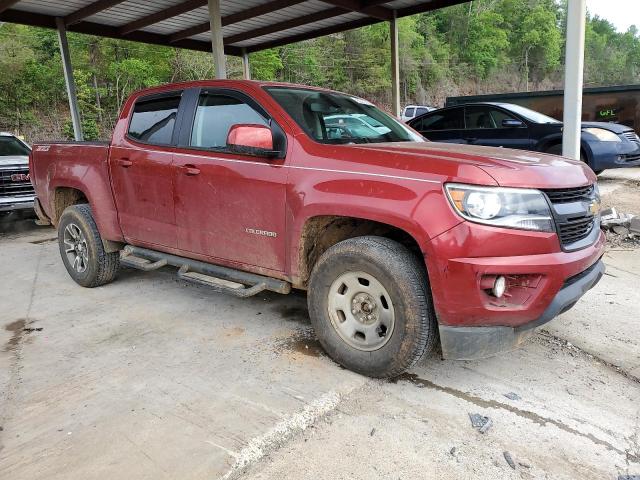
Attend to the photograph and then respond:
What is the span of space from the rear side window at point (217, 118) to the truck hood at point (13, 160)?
5955mm

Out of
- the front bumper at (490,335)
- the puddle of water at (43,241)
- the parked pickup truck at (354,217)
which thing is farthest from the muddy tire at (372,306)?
the puddle of water at (43,241)

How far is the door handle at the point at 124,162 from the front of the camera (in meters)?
4.20

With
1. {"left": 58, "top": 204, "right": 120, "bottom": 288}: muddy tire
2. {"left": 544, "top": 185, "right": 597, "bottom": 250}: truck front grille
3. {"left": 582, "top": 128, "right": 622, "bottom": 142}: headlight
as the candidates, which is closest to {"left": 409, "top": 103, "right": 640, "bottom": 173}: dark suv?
{"left": 582, "top": 128, "right": 622, "bottom": 142}: headlight

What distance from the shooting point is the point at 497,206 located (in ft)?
8.13

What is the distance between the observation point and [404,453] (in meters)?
2.29

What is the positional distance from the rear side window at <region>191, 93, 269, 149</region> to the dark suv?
6.60 metres

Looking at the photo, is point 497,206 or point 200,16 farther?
point 200,16

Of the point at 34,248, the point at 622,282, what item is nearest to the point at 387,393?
the point at 622,282

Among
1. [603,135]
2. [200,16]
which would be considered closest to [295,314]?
[603,135]

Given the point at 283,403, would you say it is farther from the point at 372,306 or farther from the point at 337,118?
the point at 337,118

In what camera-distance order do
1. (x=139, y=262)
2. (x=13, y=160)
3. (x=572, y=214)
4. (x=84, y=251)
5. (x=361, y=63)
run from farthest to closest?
(x=361, y=63)
(x=13, y=160)
(x=84, y=251)
(x=139, y=262)
(x=572, y=214)

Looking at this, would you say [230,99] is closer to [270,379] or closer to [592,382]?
[270,379]

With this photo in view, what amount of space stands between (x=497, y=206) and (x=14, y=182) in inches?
328

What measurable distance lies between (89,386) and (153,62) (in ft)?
103
